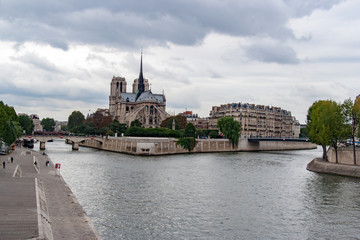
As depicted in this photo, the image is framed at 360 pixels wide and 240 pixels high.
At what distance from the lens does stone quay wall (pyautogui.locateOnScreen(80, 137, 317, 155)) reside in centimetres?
6756

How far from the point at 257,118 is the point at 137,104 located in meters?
41.8

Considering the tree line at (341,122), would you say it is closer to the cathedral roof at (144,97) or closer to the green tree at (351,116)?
the green tree at (351,116)

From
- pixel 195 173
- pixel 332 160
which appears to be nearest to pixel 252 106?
pixel 332 160

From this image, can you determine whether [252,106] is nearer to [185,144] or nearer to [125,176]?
[185,144]

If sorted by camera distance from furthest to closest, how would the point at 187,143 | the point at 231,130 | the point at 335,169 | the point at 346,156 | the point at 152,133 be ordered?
1. the point at 152,133
2. the point at 231,130
3. the point at 187,143
4. the point at 346,156
5. the point at 335,169

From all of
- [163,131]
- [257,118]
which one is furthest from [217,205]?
[257,118]

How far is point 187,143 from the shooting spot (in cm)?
7494

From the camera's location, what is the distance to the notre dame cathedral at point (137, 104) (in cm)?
12706

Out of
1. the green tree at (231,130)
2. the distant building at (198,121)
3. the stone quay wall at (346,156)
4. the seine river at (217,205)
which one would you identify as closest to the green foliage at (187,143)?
the green tree at (231,130)

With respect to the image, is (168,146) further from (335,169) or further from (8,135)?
(335,169)

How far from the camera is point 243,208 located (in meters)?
23.8

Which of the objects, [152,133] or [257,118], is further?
[257,118]

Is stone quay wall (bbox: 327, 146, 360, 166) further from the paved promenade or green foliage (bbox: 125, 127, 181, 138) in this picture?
green foliage (bbox: 125, 127, 181, 138)

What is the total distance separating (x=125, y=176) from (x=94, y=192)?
9095 millimetres
